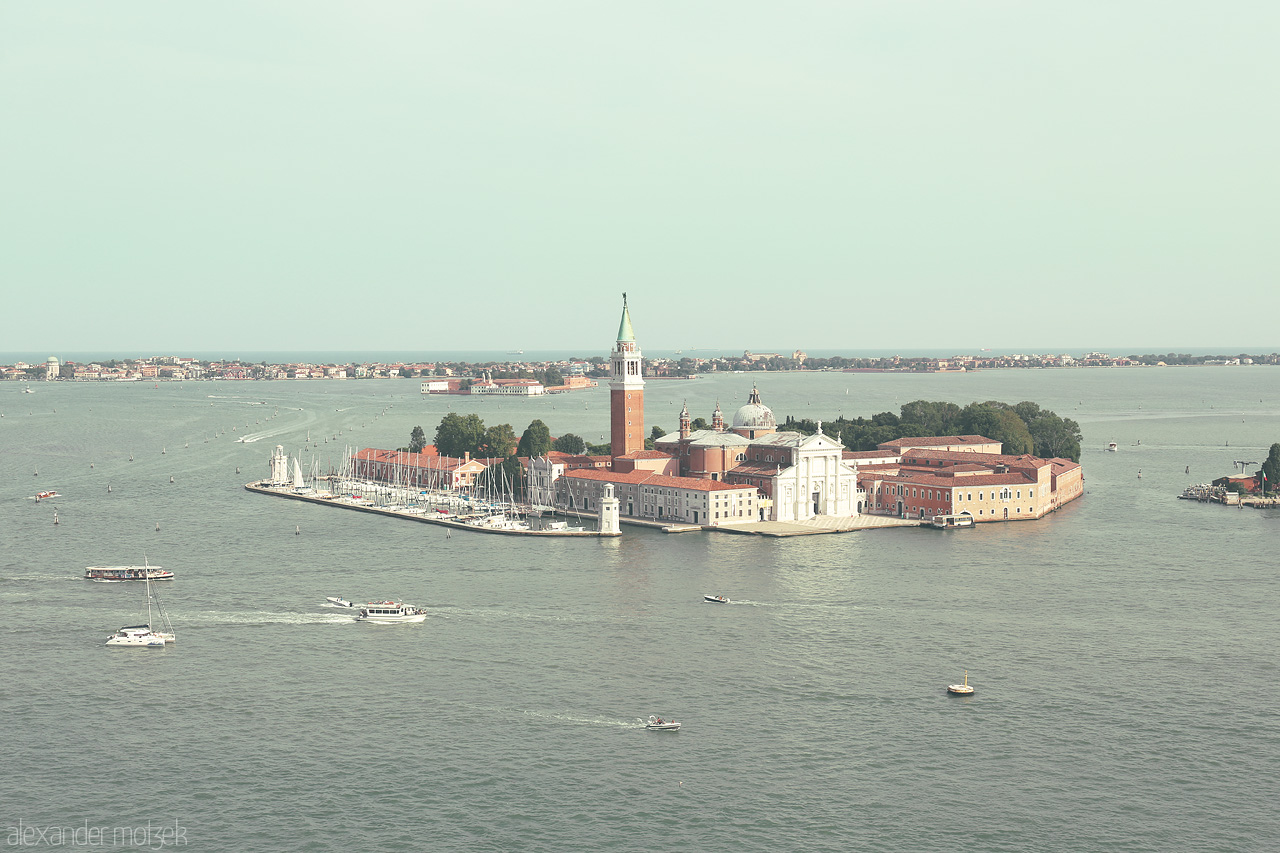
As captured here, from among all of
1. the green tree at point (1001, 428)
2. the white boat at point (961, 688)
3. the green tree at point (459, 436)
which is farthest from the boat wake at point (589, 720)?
the green tree at point (1001, 428)

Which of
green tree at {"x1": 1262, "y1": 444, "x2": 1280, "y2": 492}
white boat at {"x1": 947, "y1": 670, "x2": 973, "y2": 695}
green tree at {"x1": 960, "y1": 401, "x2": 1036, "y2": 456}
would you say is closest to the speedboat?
white boat at {"x1": 947, "y1": 670, "x2": 973, "y2": 695}

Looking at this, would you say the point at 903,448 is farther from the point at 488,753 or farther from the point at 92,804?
the point at 92,804

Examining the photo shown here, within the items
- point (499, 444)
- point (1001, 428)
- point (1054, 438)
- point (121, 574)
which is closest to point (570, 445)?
point (499, 444)

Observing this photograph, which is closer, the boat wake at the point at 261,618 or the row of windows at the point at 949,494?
the boat wake at the point at 261,618

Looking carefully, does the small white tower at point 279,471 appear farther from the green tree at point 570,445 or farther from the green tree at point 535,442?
the green tree at point 570,445

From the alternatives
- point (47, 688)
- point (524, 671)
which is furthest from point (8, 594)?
point (524, 671)

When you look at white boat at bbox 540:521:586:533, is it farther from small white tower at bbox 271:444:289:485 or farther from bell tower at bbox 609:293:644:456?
small white tower at bbox 271:444:289:485
